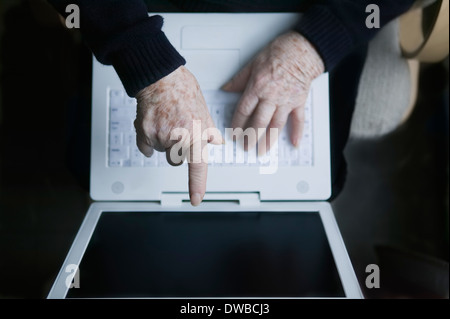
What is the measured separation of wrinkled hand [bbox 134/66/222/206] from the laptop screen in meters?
0.08

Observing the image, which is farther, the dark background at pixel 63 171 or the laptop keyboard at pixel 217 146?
the dark background at pixel 63 171

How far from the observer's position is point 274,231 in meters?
0.64

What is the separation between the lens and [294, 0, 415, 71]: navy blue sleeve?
67 centimetres

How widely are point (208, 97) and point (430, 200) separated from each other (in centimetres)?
84

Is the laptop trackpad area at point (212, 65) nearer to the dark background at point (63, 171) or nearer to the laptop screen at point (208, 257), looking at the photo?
the laptop screen at point (208, 257)

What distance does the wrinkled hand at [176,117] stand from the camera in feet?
1.87

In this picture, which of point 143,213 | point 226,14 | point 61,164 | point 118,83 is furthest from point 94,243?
point 61,164

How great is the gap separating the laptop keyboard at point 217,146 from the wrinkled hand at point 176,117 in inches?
2.6

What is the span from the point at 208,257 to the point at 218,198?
11cm

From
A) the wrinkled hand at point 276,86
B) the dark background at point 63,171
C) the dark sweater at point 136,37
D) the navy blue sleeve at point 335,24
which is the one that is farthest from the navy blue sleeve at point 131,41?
the dark background at point 63,171

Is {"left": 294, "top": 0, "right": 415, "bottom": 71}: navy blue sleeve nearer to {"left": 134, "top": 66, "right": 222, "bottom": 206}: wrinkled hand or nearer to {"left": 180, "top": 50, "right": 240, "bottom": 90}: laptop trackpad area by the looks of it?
Answer: {"left": 180, "top": 50, "right": 240, "bottom": 90}: laptop trackpad area

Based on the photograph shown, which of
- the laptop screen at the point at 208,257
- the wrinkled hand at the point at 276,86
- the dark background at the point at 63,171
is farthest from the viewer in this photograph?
the dark background at the point at 63,171

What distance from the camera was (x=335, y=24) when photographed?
26.8 inches
